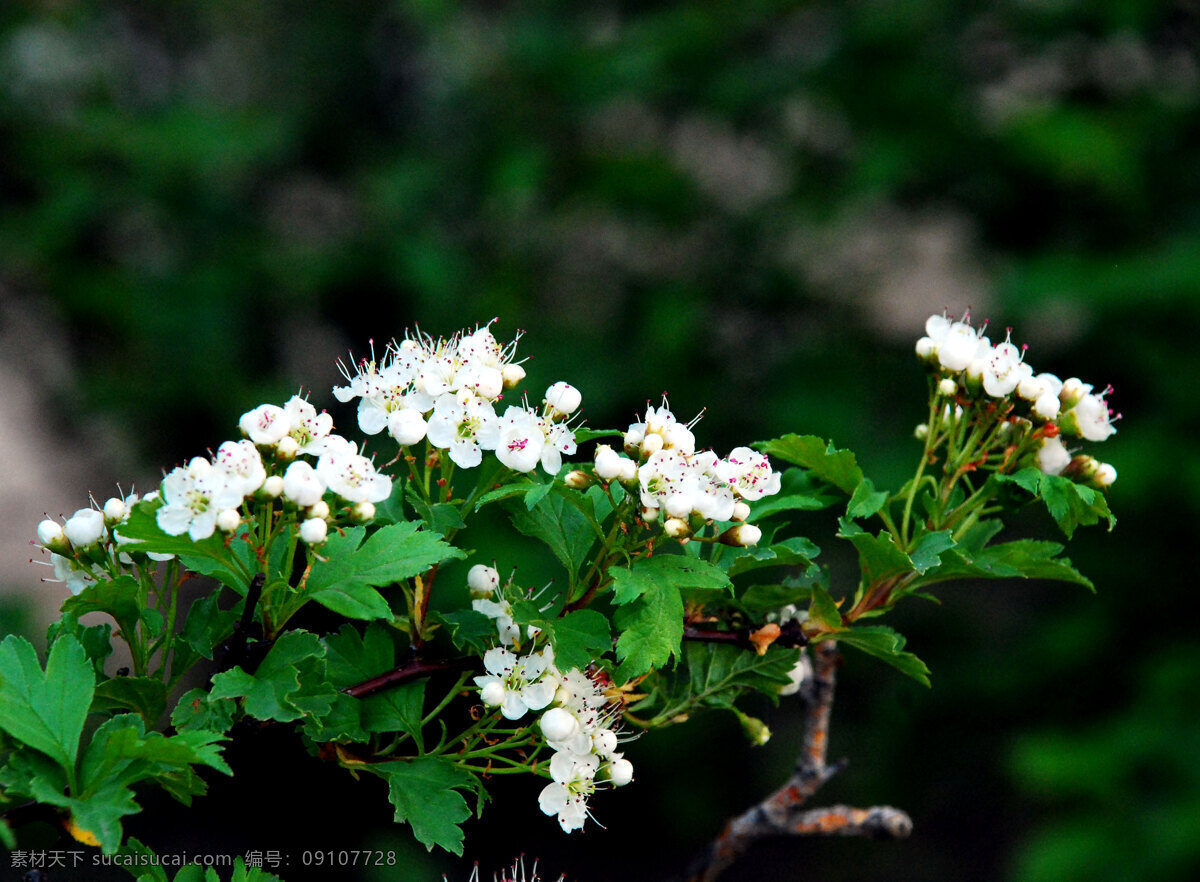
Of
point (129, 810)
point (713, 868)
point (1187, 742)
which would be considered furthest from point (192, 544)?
point (1187, 742)

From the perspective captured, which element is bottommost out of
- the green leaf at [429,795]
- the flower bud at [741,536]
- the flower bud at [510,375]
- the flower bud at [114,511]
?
the green leaf at [429,795]

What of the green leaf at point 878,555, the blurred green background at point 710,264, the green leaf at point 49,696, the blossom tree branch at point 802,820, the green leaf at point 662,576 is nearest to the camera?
the green leaf at point 49,696

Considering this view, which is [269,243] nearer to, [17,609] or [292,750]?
[17,609]

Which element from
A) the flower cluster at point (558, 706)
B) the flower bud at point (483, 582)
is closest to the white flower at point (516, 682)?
the flower cluster at point (558, 706)

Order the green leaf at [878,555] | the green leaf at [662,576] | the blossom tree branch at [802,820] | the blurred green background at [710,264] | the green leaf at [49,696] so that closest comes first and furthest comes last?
the green leaf at [49,696] < the green leaf at [662,576] < the green leaf at [878,555] < the blossom tree branch at [802,820] < the blurred green background at [710,264]

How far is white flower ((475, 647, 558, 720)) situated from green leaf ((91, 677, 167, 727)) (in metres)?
0.32

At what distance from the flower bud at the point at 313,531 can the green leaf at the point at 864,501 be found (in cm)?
56

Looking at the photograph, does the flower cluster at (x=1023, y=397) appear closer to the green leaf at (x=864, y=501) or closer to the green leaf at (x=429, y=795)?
the green leaf at (x=864, y=501)

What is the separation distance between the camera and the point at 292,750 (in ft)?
3.95

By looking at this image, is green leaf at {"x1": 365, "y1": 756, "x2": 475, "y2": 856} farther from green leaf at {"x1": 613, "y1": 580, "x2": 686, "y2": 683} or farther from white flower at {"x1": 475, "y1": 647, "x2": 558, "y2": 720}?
green leaf at {"x1": 613, "y1": 580, "x2": 686, "y2": 683}

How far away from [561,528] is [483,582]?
0.10 metres

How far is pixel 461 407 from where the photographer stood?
1.18 m

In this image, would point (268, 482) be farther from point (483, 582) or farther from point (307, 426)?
point (483, 582)

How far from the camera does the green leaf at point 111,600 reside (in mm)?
1074
